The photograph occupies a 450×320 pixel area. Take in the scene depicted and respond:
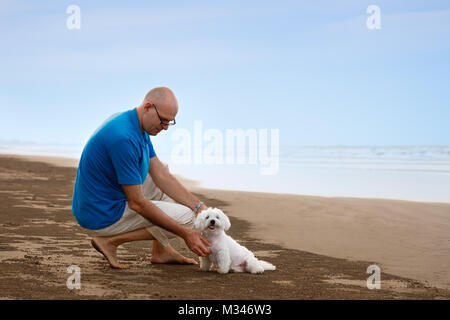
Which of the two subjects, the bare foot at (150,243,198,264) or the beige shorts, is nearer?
the beige shorts

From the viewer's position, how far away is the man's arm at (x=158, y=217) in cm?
502

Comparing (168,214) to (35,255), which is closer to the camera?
(168,214)

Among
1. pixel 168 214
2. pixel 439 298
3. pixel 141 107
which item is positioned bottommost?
pixel 439 298

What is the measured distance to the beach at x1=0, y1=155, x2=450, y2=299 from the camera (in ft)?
14.9

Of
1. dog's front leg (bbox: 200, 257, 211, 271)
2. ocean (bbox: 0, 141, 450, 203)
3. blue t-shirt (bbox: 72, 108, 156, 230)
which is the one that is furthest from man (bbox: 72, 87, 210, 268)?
ocean (bbox: 0, 141, 450, 203)

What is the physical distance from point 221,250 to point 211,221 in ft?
0.97

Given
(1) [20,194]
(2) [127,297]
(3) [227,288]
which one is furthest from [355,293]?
(1) [20,194]

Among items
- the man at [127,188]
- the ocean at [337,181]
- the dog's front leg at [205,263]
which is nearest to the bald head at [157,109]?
the man at [127,188]

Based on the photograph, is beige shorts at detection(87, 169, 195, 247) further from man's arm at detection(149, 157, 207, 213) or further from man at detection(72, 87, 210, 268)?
man's arm at detection(149, 157, 207, 213)

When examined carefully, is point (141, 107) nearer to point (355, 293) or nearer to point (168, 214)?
point (168, 214)

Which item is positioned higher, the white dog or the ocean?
the ocean

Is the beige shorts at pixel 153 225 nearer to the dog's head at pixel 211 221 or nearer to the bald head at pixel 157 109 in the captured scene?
the dog's head at pixel 211 221

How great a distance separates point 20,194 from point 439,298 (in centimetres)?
872

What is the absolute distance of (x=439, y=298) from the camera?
4.50m
